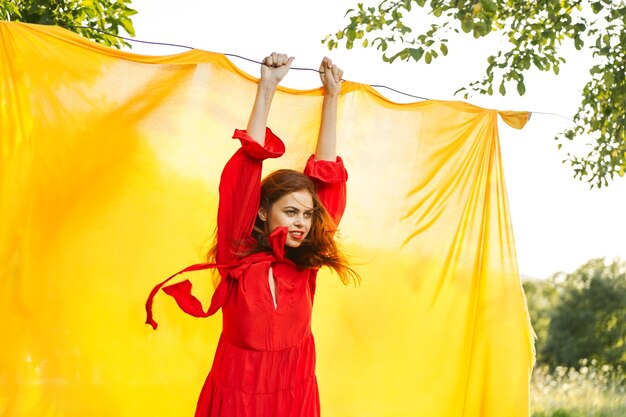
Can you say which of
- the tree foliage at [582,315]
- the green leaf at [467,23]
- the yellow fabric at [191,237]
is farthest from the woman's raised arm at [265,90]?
the tree foliage at [582,315]

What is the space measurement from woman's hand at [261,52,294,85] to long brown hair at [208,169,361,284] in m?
0.31

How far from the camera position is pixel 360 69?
9.47 m

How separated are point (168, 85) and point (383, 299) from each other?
4.20ft

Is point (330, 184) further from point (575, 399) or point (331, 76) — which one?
point (575, 399)

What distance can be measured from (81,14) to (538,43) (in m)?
2.97

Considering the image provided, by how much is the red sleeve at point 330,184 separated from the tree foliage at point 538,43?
198 cm

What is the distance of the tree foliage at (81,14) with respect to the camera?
16.6 feet

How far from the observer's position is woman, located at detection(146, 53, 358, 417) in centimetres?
266

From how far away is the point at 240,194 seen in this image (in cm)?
269

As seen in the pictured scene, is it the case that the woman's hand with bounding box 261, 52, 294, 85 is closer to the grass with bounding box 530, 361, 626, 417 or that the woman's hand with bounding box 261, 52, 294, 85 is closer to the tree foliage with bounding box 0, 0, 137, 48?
the tree foliage with bounding box 0, 0, 137, 48

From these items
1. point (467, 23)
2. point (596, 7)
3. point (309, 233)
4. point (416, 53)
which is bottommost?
point (309, 233)

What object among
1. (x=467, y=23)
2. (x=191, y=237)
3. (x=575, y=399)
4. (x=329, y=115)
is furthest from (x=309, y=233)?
(x=575, y=399)

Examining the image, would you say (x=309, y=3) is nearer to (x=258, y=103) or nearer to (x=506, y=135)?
(x=506, y=135)

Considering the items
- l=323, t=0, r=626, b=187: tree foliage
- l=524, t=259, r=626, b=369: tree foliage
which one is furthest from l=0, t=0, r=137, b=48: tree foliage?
l=524, t=259, r=626, b=369: tree foliage
